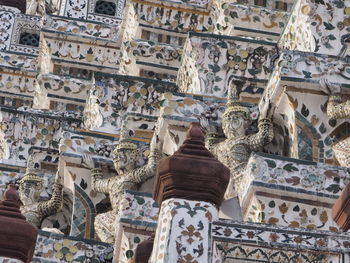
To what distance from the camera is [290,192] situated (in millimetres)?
17766

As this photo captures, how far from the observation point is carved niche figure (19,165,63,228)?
989 inches

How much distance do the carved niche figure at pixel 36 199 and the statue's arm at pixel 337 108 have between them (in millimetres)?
6985

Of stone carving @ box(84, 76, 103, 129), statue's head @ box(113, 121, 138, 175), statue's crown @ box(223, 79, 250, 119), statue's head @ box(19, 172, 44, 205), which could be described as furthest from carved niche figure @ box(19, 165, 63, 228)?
statue's crown @ box(223, 79, 250, 119)

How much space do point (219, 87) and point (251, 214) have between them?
5626mm

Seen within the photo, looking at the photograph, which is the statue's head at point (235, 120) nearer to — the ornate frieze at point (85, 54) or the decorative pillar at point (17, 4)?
the ornate frieze at point (85, 54)

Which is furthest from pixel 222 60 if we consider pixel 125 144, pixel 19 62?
pixel 19 62

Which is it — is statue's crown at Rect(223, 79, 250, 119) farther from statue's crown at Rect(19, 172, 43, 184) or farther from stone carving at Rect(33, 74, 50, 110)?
stone carving at Rect(33, 74, 50, 110)

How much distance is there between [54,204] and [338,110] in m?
7.74

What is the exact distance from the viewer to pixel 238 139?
19500 mm

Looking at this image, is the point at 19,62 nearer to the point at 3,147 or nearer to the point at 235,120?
the point at 3,147

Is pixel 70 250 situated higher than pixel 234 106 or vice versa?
pixel 234 106

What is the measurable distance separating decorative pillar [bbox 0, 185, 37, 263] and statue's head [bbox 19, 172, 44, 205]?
10.8m

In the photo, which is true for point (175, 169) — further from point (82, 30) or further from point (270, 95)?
point (82, 30)

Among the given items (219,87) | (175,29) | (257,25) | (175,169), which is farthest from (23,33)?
(175,169)
